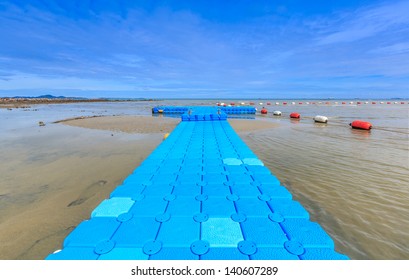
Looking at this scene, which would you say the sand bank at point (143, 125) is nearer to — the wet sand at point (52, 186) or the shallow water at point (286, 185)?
the shallow water at point (286, 185)

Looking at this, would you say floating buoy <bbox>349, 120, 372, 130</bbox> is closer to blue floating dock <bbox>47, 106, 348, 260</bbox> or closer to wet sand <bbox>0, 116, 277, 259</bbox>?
blue floating dock <bbox>47, 106, 348, 260</bbox>

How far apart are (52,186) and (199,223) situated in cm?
648

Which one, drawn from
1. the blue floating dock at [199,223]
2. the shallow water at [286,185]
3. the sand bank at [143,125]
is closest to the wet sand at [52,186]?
the shallow water at [286,185]

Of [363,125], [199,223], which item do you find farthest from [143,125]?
[363,125]

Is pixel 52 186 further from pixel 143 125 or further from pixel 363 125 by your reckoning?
pixel 363 125

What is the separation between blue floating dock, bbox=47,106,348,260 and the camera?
9.14ft

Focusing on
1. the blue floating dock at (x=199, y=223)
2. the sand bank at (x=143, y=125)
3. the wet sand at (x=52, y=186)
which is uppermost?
the blue floating dock at (x=199, y=223)

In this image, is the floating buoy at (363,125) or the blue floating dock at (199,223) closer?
the blue floating dock at (199,223)

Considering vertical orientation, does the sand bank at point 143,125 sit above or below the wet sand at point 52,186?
above

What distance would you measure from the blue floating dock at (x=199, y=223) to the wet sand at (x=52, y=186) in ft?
6.15

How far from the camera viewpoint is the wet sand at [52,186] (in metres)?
4.42

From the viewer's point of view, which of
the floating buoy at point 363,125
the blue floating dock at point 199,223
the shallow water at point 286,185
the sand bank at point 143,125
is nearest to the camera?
the blue floating dock at point 199,223

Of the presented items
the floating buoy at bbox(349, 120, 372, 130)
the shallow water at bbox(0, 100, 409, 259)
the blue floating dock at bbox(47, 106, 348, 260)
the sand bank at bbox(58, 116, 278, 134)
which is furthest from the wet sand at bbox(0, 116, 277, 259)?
the floating buoy at bbox(349, 120, 372, 130)
